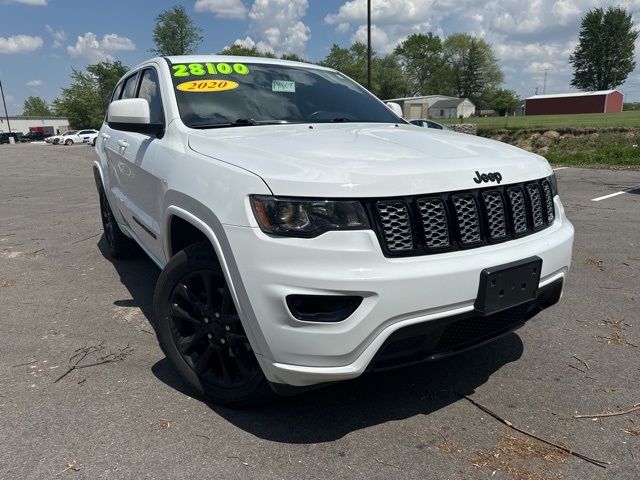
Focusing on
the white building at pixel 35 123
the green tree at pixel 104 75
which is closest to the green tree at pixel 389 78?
the green tree at pixel 104 75

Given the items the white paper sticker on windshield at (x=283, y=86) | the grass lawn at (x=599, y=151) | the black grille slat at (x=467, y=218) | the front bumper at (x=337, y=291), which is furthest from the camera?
the grass lawn at (x=599, y=151)

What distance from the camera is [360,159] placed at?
2176 mm

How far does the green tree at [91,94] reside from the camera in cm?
7006

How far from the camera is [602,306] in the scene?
154 inches

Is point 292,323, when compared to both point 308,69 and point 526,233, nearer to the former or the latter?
point 526,233

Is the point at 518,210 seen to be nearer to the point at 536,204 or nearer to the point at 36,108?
the point at 536,204

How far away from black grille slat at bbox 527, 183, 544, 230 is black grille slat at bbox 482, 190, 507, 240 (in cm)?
26

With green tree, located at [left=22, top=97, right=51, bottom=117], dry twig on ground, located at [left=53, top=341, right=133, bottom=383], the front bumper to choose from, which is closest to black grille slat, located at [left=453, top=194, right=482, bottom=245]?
the front bumper

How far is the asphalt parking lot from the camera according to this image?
7.11 ft

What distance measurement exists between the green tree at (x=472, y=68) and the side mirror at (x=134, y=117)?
102 metres

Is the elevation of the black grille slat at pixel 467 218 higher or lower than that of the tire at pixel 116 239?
higher

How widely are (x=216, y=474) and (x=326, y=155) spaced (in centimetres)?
141

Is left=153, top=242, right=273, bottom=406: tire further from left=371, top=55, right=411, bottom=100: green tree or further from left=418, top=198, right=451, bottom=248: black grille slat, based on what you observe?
left=371, top=55, right=411, bottom=100: green tree

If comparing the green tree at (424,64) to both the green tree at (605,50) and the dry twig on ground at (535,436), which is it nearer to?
the green tree at (605,50)
